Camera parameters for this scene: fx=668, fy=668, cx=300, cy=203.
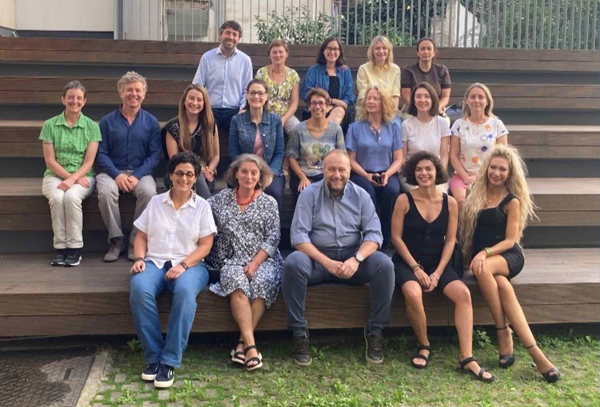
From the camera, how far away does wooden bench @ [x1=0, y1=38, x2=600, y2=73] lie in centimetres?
693

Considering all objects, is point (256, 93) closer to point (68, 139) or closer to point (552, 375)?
point (68, 139)

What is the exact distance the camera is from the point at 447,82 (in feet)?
20.1

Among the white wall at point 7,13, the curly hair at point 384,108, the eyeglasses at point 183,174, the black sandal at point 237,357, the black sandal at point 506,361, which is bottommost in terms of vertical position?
the black sandal at point 506,361

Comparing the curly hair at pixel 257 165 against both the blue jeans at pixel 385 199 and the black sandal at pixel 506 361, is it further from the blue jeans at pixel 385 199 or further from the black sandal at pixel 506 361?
the black sandal at pixel 506 361

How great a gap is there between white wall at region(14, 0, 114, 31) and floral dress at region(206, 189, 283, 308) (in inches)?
247

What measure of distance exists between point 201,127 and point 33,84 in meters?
2.19

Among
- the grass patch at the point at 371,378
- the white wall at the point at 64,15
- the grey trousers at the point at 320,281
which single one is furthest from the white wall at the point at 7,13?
the grey trousers at the point at 320,281

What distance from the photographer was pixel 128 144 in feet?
16.3

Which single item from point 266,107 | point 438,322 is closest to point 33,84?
point 266,107

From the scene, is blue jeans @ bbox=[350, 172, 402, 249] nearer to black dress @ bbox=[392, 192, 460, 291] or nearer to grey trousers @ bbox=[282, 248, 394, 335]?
black dress @ bbox=[392, 192, 460, 291]

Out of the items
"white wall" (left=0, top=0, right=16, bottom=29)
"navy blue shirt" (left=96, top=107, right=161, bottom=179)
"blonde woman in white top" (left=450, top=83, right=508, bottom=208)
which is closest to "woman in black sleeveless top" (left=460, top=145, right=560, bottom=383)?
"blonde woman in white top" (left=450, top=83, right=508, bottom=208)

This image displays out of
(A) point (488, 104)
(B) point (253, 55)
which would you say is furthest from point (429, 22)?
(A) point (488, 104)

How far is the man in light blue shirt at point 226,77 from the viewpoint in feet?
19.1

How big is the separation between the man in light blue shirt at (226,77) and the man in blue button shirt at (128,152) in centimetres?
88
